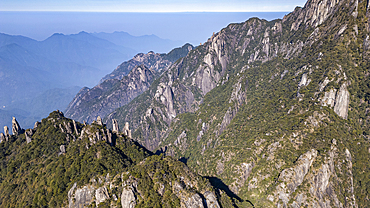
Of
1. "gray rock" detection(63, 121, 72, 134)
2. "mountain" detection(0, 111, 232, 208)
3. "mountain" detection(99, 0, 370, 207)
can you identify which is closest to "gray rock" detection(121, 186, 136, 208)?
"mountain" detection(0, 111, 232, 208)

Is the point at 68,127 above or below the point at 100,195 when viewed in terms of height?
above

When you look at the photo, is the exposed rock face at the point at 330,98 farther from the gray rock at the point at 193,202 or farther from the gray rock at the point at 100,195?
the gray rock at the point at 100,195

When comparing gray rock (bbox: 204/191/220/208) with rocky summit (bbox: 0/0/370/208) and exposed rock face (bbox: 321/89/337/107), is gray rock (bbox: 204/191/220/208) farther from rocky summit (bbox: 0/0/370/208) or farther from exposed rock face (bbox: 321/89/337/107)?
exposed rock face (bbox: 321/89/337/107)

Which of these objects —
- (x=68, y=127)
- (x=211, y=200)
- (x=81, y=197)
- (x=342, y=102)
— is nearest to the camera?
(x=81, y=197)

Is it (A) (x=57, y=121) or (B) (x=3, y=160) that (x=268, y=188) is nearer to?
(A) (x=57, y=121)

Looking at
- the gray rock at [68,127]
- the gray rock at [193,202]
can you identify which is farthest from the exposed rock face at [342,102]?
the gray rock at [68,127]

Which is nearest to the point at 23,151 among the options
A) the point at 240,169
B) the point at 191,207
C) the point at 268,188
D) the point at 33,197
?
the point at 33,197

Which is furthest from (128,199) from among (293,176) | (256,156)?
(256,156)

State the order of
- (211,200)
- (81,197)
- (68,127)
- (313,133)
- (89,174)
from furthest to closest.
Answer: (313,133)
(68,127)
(89,174)
(211,200)
(81,197)

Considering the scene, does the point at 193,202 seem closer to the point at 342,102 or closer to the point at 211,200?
the point at 211,200
